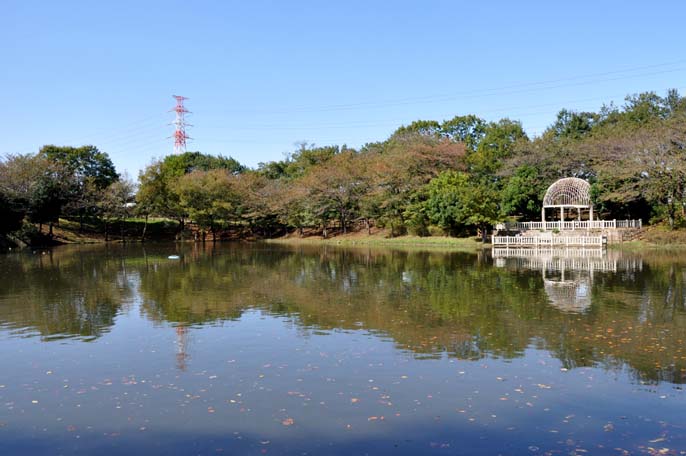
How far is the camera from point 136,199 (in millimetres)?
58719

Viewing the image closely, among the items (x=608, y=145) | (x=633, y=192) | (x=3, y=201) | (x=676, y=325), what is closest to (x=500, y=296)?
(x=676, y=325)

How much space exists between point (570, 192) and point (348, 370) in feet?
136

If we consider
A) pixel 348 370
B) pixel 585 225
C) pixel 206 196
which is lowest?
pixel 348 370

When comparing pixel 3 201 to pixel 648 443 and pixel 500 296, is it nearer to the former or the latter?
pixel 500 296

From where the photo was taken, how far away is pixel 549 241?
39.9 m

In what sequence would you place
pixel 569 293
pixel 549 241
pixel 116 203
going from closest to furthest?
pixel 569 293, pixel 549 241, pixel 116 203

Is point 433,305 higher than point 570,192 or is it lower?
lower

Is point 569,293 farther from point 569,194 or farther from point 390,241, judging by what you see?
point 390,241

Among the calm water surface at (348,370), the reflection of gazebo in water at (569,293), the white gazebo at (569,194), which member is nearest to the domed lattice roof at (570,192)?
the white gazebo at (569,194)

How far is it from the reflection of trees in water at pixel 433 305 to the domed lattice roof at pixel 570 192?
18.6m

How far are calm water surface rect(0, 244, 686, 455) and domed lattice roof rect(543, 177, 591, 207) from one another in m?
27.9

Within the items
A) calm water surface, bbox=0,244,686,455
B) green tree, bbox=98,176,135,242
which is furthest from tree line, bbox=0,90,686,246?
calm water surface, bbox=0,244,686,455

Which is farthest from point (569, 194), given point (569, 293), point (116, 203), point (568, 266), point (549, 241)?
point (116, 203)

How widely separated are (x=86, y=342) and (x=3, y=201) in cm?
4131
